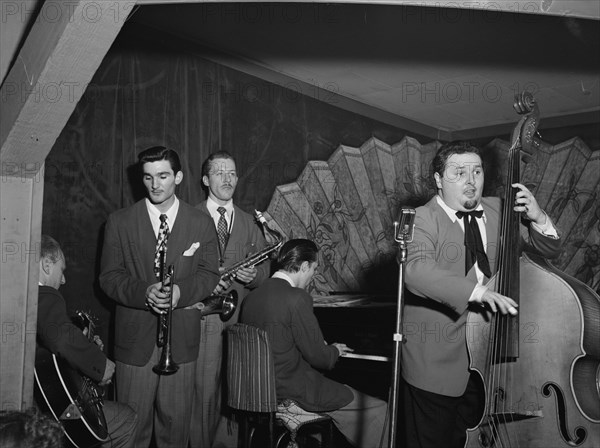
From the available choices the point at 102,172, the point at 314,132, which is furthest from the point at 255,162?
the point at 102,172

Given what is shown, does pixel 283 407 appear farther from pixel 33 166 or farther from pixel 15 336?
pixel 33 166

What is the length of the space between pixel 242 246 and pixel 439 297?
2096 mm

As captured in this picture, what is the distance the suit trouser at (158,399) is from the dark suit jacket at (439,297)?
1300mm

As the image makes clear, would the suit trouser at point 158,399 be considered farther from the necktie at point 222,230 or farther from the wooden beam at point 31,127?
the necktie at point 222,230

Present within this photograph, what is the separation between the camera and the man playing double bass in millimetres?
2609

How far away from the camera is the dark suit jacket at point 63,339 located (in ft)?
9.45

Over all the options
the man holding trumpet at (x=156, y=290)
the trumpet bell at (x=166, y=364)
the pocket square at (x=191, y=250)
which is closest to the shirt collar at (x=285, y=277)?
the man holding trumpet at (x=156, y=290)

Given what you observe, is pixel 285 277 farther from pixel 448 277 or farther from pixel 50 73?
pixel 50 73

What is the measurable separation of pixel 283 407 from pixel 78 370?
1.11 metres

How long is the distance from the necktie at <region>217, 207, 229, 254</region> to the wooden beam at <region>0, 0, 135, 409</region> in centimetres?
181

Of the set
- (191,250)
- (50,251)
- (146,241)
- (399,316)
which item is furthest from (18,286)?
(399,316)

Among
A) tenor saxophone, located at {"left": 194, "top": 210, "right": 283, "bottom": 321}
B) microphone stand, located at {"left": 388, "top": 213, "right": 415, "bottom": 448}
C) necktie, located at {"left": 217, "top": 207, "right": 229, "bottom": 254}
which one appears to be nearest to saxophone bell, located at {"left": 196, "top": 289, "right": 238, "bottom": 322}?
tenor saxophone, located at {"left": 194, "top": 210, "right": 283, "bottom": 321}

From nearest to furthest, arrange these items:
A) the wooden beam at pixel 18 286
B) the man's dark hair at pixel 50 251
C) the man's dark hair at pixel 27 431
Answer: the man's dark hair at pixel 27 431 < the wooden beam at pixel 18 286 < the man's dark hair at pixel 50 251

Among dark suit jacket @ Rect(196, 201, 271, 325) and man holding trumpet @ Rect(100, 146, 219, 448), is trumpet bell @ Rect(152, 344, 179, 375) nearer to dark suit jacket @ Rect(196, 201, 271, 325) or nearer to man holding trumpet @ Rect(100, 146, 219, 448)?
man holding trumpet @ Rect(100, 146, 219, 448)
